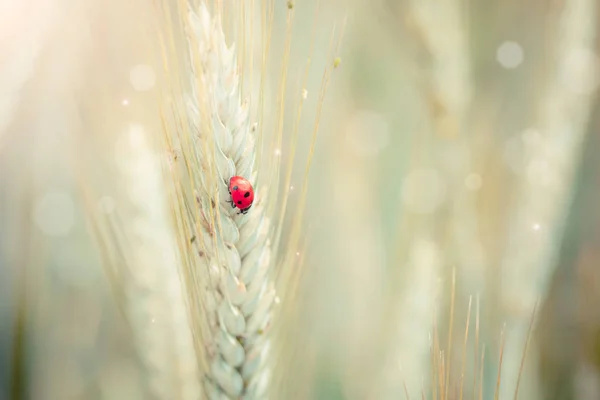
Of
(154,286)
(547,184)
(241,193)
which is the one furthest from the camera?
(547,184)

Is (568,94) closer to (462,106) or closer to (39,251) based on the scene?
(462,106)

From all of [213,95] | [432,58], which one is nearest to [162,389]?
[213,95]

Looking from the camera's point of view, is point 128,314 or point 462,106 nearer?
point 128,314

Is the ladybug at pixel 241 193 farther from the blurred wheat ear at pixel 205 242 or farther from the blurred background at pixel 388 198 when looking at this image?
the blurred background at pixel 388 198

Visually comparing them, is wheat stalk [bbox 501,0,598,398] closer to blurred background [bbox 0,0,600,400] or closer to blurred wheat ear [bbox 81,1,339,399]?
blurred background [bbox 0,0,600,400]

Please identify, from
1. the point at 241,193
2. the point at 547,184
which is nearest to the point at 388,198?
the point at 547,184

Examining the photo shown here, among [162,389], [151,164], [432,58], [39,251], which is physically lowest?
[162,389]

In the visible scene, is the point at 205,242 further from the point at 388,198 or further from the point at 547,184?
the point at 547,184
